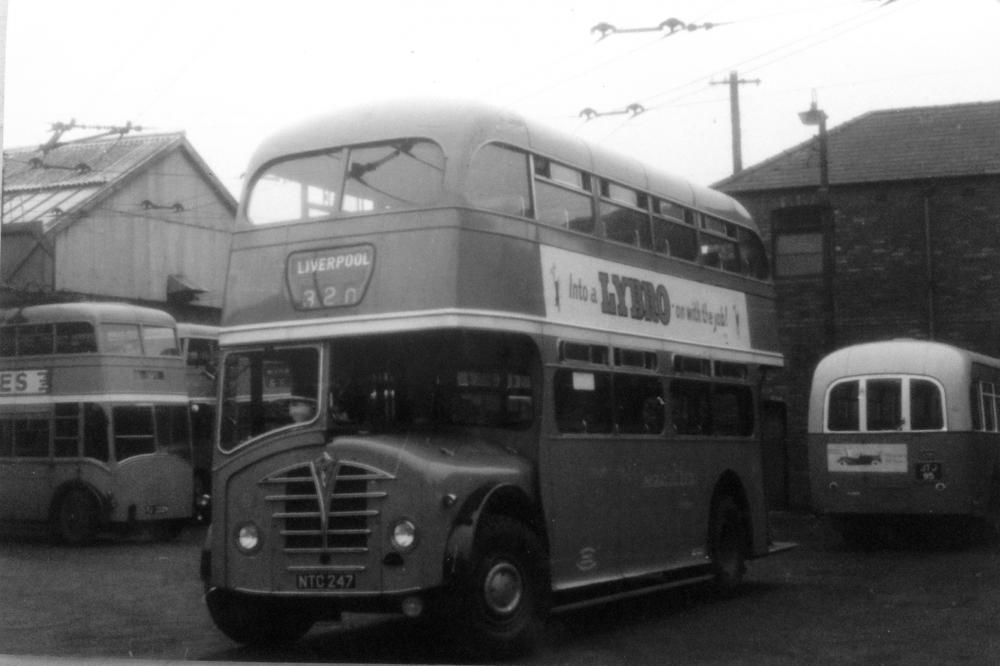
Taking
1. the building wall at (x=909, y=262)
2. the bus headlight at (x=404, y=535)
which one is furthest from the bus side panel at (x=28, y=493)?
the bus headlight at (x=404, y=535)

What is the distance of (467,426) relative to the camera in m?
9.77

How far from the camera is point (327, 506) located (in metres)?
9.14

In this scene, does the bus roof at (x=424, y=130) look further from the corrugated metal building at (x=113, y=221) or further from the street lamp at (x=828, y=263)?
the street lamp at (x=828, y=263)

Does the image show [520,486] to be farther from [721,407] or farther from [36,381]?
[36,381]

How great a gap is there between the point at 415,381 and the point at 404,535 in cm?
110

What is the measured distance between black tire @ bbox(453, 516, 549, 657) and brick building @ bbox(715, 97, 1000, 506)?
4.76 m

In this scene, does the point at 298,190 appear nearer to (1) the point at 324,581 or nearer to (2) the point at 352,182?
(2) the point at 352,182

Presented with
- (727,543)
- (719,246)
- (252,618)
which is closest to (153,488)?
(727,543)

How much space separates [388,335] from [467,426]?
Answer: 859 millimetres

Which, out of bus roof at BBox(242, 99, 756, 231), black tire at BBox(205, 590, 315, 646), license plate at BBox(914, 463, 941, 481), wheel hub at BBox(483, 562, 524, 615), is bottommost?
black tire at BBox(205, 590, 315, 646)

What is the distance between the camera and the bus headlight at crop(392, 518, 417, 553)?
8.90 m

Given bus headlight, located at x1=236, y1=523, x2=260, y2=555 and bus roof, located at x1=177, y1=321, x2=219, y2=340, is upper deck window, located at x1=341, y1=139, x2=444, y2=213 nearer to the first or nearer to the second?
bus headlight, located at x1=236, y1=523, x2=260, y2=555

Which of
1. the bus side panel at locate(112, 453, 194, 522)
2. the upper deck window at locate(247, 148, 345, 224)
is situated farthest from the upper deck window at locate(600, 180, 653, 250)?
the bus side panel at locate(112, 453, 194, 522)

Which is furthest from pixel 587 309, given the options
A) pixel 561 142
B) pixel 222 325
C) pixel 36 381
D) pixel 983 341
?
pixel 36 381
